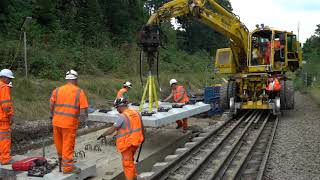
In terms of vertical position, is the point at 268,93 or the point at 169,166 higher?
the point at 268,93

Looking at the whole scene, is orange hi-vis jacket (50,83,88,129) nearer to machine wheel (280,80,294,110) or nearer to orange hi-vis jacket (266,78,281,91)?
orange hi-vis jacket (266,78,281,91)

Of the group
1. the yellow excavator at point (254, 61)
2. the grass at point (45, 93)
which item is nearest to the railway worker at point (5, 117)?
the grass at point (45, 93)

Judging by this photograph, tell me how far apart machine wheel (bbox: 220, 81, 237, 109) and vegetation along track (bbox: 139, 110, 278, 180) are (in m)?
2.84

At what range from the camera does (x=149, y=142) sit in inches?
427

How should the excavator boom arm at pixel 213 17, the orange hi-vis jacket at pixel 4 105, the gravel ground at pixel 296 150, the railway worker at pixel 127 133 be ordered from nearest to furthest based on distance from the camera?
the railway worker at pixel 127 133 < the orange hi-vis jacket at pixel 4 105 < the gravel ground at pixel 296 150 < the excavator boom arm at pixel 213 17

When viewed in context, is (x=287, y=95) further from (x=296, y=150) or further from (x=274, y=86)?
(x=296, y=150)

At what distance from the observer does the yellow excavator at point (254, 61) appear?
1463 centimetres

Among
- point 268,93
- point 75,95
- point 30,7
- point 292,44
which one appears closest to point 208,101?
point 268,93

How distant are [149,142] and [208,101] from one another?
6154mm

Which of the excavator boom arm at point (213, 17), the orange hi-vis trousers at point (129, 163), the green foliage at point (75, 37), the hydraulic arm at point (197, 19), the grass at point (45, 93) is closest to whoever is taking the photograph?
the orange hi-vis trousers at point (129, 163)

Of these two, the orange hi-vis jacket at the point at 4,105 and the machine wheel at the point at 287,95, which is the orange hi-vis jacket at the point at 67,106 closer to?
the orange hi-vis jacket at the point at 4,105

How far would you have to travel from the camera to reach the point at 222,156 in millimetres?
8859

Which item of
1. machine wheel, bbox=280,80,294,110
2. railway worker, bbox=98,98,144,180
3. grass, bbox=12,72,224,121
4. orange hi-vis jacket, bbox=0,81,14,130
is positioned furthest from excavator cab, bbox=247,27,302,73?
orange hi-vis jacket, bbox=0,81,14,130

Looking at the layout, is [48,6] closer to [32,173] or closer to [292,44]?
[292,44]
